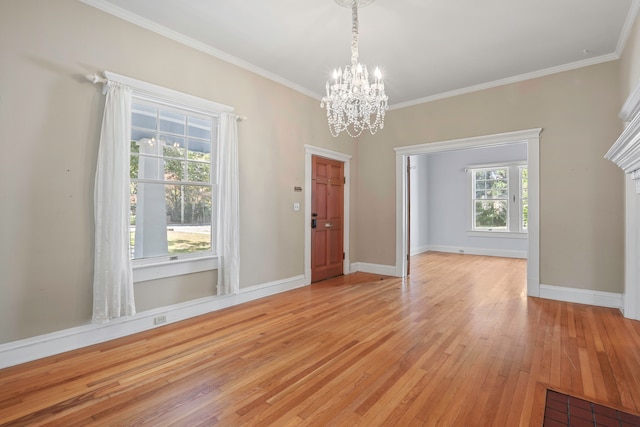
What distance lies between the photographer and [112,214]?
279 cm

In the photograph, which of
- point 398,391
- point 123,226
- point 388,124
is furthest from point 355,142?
point 398,391

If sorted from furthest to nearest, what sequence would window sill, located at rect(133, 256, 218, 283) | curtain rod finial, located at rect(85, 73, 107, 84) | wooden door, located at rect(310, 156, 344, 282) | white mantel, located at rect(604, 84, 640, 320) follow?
wooden door, located at rect(310, 156, 344, 282) → white mantel, located at rect(604, 84, 640, 320) → window sill, located at rect(133, 256, 218, 283) → curtain rod finial, located at rect(85, 73, 107, 84)

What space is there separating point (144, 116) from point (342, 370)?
3.14m

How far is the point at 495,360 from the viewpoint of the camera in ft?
8.09

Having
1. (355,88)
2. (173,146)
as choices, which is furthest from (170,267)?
(355,88)

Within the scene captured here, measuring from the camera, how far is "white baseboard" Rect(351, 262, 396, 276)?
5652 mm

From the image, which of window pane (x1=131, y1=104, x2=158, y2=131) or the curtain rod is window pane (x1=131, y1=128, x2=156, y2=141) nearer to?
window pane (x1=131, y1=104, x2=158, y2=131)

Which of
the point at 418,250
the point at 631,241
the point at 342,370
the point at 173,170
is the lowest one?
the point at 342,370

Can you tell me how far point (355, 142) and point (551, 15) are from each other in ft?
11.4

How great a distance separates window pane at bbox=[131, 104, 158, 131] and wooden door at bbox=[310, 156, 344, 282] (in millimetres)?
2506

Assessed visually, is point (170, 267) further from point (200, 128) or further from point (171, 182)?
point (200, 128)

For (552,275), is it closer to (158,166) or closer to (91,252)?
(158,166)

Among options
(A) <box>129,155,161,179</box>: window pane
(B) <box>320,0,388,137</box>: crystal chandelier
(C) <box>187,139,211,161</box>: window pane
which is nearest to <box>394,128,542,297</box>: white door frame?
(B) <box>320,0,388,137</box>: crystal chandelier

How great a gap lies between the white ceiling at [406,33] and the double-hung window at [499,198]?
419 cm
